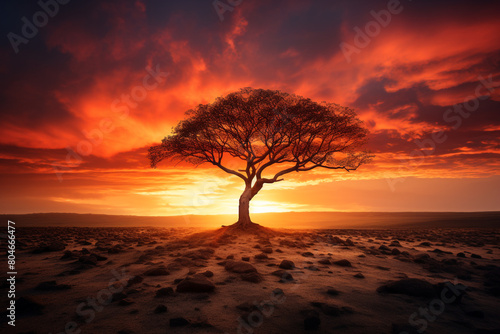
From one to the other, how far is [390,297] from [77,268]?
822 cm

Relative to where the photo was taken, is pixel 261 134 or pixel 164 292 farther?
pixel 261 134

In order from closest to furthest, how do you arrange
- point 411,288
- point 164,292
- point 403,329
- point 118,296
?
point 403,329 < point 118,296 < point 164,292 < point 411,288

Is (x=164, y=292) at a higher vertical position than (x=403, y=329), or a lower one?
higher

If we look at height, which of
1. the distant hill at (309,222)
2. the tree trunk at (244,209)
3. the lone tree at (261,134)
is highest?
the lone tree at (261,134)

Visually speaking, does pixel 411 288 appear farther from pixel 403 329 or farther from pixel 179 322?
pixel 179 322

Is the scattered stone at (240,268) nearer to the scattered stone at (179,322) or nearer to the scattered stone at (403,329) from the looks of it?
the scattered stone at (179,322)

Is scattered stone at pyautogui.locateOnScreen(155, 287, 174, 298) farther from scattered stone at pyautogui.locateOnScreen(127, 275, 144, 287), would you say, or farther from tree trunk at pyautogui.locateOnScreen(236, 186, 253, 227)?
tree trunk at pyautogui.locateOnScreen(236, 186, 253, 227)

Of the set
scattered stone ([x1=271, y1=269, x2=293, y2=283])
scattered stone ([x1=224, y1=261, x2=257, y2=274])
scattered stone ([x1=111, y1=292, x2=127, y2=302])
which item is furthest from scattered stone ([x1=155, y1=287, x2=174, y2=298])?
scattered stone ([x1=271, y1=269, x2=293, y2=283])

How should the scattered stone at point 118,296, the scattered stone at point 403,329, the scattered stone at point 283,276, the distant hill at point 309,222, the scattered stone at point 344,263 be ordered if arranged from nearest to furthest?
the scattered stone at point 403,329 < the scattered stone at point 118,296 < the scattered stone at point 283,276 < the scattered stone at point 344,263 < the distant hill at point 309,222

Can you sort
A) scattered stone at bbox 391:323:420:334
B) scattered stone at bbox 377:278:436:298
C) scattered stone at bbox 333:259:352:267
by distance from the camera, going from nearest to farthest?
scattered stone at bbox 391:323:420:334
scattered stone at bbox 377:278:436:298
scattered stone at bbox 333:259:352:267

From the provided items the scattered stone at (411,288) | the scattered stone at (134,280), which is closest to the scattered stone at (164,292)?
the scattered stone at (134,280)

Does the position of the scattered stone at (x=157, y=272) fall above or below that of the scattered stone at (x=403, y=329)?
above

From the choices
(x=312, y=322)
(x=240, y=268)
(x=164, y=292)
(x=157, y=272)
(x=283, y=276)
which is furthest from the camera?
(x=240, y=268)

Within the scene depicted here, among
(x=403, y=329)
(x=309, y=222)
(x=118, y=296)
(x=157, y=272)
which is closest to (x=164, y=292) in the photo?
(x=118, y=296)
